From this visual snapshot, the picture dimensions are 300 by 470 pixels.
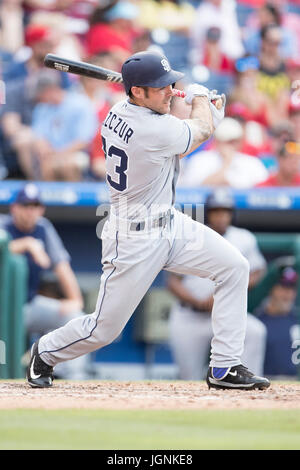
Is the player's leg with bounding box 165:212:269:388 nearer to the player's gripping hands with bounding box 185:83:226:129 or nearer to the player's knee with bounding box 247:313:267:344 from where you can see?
the player's gripping hands with bounding box 185:83:226:129

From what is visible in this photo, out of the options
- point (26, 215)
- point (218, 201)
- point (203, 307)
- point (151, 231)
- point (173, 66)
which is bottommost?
point (203, 307)

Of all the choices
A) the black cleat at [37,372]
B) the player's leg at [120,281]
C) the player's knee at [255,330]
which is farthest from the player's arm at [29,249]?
the player's leg at [120,281]

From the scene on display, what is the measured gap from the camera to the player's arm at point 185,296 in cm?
784

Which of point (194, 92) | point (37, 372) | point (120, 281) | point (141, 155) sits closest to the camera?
point (141, 155)

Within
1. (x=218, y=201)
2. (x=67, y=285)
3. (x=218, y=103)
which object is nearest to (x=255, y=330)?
(x=218, y=201)

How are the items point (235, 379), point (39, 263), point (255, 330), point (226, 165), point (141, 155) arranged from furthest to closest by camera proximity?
point (226, 165)
point (39, 263)
point (255, 330)
point (235, 379)
point (141, 155)

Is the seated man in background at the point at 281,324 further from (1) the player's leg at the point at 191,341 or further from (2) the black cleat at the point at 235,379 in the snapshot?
(2) the black cleat at the point at 235,379

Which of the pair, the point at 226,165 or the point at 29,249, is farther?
the point at 226,165

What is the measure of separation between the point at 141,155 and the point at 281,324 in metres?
3.89

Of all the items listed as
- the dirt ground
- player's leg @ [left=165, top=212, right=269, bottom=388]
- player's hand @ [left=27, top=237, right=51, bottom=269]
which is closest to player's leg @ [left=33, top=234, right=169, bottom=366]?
player's leg @ [left=165, top=212, right=269, bottom=388]

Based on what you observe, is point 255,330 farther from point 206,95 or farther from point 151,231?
point 206,95

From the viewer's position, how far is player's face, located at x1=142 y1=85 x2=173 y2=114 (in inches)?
188

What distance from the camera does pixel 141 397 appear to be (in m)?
4.87

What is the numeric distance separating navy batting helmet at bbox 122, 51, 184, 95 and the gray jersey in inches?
5.2
